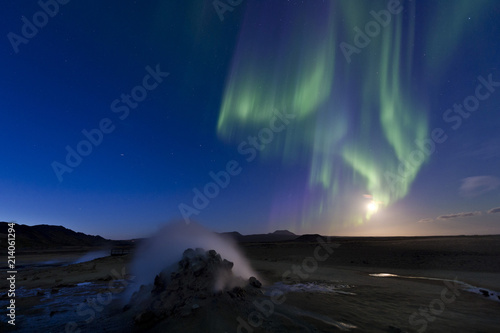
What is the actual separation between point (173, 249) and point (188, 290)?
7.34 metres

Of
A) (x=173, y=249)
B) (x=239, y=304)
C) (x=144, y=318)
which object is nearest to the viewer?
(x=144, y=318)

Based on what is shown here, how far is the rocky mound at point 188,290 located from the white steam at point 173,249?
116 inches

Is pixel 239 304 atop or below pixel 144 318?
atop

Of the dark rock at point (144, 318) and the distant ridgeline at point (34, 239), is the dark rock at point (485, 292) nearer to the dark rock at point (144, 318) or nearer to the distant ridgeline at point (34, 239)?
the dark rock at point (144, 318)

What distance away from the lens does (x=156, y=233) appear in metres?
24.3

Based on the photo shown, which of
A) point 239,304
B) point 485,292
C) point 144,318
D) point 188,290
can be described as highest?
point 485,292

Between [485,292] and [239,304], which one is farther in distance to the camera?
[485,292]

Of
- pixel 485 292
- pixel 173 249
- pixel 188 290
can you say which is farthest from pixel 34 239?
pixel 485 292

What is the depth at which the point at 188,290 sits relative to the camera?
10.8 meters

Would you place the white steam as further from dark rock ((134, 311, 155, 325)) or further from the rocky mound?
dark rock ((134, 311, 155, 325))

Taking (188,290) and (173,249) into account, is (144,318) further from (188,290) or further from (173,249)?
(173,249)

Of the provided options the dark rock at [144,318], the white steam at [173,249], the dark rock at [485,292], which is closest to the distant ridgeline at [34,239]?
the white steam at [173,249]

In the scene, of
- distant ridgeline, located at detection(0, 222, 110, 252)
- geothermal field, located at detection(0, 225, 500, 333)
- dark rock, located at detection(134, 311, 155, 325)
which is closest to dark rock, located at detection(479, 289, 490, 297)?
geothermal field, located at detection(0, 225, 500, 333)

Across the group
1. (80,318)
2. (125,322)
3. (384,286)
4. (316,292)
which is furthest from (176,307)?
(384,286)
